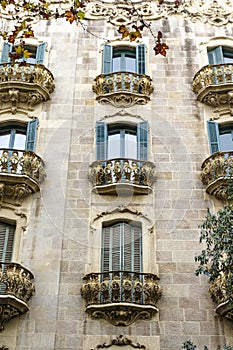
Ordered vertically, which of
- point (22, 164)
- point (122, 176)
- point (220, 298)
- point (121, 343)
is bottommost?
point (121, 343)

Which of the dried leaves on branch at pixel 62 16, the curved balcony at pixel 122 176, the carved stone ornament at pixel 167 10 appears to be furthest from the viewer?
the carved stone ornament at pixel 167 10

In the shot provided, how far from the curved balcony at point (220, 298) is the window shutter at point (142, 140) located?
184 inches

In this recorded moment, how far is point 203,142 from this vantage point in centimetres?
1627

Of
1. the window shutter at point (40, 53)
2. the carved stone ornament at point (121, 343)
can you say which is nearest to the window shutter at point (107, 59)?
the window shutter at point (40, 53)

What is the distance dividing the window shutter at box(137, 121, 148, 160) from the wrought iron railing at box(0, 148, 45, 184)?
3061 mm

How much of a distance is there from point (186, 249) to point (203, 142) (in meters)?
3.94

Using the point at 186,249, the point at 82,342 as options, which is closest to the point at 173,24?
the point at 186,249

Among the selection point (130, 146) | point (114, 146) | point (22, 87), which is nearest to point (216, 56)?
point (130, 146)

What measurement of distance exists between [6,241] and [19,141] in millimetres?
3763

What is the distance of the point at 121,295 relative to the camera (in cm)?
1271

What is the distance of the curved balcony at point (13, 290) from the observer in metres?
12.3

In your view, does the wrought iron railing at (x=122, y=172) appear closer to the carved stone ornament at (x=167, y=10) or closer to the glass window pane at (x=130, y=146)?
the glass window pane at (x=130, y=146)

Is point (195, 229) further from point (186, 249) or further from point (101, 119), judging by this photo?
point (101, 119)

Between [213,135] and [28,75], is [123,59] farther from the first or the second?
[213,135]
